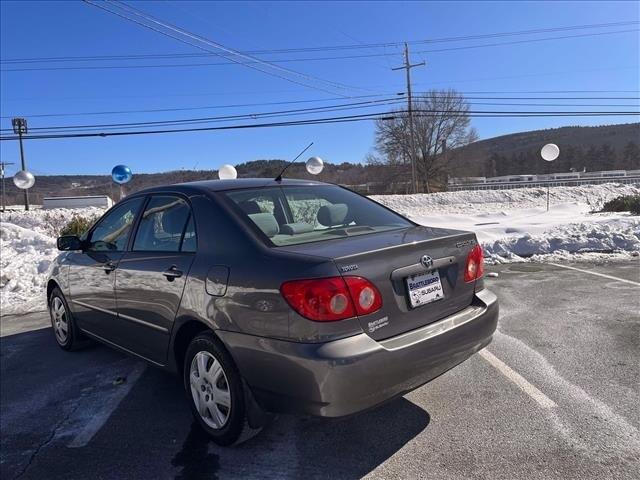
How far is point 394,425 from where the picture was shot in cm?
314

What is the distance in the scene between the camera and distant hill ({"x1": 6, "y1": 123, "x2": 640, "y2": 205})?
5341cm

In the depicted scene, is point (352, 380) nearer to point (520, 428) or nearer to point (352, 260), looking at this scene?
point (352, 260)

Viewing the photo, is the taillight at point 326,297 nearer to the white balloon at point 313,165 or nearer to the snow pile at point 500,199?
the white balloon at point 313,165

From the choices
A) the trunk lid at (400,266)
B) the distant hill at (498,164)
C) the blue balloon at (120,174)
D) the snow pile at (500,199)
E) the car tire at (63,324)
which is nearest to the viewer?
the trunk lid at (400,266)

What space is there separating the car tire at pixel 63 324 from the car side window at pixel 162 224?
5.74ft

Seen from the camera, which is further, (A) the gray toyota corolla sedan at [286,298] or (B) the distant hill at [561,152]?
(B) the distant hill at [561,152]

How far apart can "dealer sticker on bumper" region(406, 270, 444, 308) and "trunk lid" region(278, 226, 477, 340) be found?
26 millimetres

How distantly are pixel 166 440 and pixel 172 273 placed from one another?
1.07 metres

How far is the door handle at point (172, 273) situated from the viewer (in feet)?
10.4

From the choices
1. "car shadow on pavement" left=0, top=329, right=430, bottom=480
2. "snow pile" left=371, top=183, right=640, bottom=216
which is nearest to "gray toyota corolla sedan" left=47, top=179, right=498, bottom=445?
"car shadow on pavement" left=0, top=329, right=430, bottom=480

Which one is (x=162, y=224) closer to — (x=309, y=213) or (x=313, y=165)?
(x=309, y=213)

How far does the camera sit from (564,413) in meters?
3.18

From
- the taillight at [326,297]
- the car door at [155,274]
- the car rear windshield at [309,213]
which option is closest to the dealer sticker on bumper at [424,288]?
the taillight at [326,297]

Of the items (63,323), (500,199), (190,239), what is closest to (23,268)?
(63,323)
